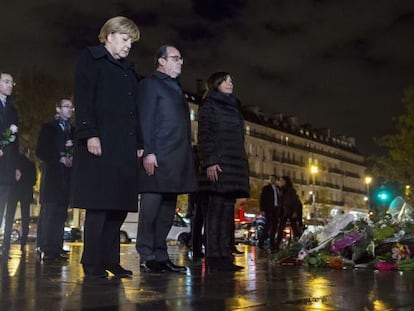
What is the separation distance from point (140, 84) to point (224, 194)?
1.84 metres

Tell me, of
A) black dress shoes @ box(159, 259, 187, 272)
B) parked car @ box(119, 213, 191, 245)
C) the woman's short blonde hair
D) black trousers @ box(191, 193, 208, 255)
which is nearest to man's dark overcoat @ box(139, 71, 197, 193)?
the woman's short blonde hair

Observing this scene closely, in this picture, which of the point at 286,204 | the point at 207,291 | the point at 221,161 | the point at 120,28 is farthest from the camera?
the point at 286,204

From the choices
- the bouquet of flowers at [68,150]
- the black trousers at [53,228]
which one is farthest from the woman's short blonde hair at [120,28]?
the black trousers at [53,228]

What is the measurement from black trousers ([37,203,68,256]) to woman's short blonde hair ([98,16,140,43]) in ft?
11.3

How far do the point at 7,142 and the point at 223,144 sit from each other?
109 inches

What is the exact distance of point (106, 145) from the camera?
19.2 feet

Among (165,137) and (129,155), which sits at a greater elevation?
(165,137)

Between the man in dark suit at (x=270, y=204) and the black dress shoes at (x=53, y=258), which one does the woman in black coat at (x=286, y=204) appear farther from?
the black dress shoes at (x=53, y=258)

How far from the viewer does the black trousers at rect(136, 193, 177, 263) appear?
658 centimetres

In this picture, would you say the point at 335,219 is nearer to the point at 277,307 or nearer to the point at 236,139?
the point at 236,139

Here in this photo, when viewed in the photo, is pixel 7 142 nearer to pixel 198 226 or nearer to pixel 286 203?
pixel 198 226

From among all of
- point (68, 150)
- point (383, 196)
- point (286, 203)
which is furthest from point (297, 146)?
point (68, 150)

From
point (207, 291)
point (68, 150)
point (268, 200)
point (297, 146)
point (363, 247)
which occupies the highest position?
point (297, 146)

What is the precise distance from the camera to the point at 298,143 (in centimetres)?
12588
